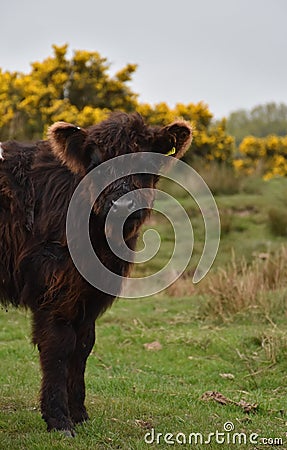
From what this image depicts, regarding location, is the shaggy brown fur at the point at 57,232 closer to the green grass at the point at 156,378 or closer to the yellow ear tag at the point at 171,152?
the yellow ear tag at the point at 171,152

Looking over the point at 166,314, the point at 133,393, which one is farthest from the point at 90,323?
the point at 166,314

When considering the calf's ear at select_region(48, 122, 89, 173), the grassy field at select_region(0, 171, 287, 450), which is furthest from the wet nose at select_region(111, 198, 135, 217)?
the grassy field at select_region(0, 171, 287, 450)

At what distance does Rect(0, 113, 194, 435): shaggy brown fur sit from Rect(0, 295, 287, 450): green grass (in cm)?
45

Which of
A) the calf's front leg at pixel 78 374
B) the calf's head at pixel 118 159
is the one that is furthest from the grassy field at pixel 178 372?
the calf's head at pixel 118 159

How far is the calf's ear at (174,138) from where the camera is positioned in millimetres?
5902

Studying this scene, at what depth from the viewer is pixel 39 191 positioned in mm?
5875

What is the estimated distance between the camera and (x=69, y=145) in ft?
18.5

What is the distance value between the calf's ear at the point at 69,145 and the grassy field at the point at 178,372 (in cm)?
219

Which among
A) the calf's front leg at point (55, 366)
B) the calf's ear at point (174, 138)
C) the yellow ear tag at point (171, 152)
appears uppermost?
the calf's ear at point (174, 138)

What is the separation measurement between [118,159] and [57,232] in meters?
0.79

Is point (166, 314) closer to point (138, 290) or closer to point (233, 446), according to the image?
point (138, 290)

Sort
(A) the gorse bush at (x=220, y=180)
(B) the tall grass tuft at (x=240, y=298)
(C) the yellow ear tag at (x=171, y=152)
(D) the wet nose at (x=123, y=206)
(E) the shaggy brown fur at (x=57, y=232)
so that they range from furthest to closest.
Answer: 1. (A) the gorse bush at (x=220, y=180)
2. (B) the tall grass tuft at (x=240, y=298)
3. (C) the yellow ear tag at (x=171, y=152)
4. (E) the shaggy brown fur at (x=57, y=232)
5. (D) the wet nose at (x=123, y=206)

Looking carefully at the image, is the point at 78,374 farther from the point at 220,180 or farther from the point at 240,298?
the point at 220,180

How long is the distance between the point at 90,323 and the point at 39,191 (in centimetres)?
123
